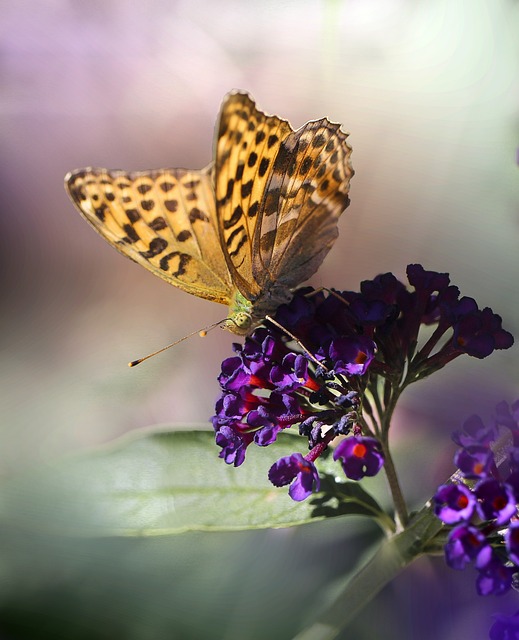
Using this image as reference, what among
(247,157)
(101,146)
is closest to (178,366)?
(101,146)

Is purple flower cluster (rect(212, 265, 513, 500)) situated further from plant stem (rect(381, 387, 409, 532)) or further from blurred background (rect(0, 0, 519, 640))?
blurred background (rect(0, 0, 519, 640))

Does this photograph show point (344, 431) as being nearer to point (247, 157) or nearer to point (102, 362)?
point (247, 157)

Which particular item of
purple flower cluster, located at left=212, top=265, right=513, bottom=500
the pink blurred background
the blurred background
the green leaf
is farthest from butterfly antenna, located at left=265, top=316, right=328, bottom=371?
the pink blurred background

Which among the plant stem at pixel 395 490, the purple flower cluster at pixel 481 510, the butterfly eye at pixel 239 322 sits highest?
the purple flower cluster at pixel 481 510

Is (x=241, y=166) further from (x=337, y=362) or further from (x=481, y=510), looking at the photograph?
(x=481, y=510)

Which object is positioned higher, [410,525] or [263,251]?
[263,251]

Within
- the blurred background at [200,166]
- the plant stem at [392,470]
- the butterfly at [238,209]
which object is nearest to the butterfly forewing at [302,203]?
the butterfly at [238,209]

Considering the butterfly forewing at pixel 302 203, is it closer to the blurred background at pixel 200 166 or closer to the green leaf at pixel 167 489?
the green leaf at pixel 167 489
